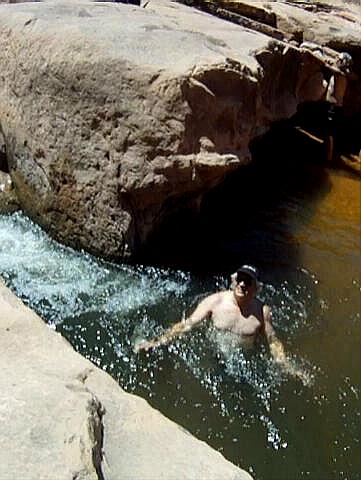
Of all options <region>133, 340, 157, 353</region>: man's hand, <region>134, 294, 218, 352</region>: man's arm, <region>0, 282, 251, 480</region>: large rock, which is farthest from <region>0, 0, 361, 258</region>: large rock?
<region>0, 282, 251, 480</region>: large rock

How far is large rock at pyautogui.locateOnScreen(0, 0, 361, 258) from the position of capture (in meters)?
5.41

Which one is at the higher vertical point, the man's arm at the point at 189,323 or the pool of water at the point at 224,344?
the man's arm at the point at 189,323

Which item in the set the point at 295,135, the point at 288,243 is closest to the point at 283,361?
the point at 288,243

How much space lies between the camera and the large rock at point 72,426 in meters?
1.90

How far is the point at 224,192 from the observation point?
26.5ft

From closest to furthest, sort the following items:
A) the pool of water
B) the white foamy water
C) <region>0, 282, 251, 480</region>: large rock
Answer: <region>0, 282, 251, 480</region>: large rock < the pool of water < the white foamy water

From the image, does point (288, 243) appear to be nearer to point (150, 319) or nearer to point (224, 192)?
point (224, 192)

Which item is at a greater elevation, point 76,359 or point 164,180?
point 76,359

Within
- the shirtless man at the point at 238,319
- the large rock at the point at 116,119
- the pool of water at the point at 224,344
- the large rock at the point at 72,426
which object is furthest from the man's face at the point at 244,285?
the large rock at the point at 72,426

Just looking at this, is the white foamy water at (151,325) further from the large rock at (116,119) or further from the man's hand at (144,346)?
the large rock at (116,119)

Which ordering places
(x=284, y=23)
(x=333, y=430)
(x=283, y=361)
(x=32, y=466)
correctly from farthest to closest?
1. (x=284, y=23)
2. (x=283, y=361)
3. (x=333, y=430)
4. (x=32, y=466)

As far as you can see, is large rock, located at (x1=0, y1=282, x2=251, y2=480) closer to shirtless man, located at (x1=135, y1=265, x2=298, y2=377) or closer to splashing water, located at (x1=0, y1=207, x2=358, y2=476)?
splashing water, located at (x1=0, y1=207, x2=358, y2=476)

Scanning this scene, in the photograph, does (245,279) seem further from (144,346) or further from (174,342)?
(144,346)

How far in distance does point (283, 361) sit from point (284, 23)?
6.83m
